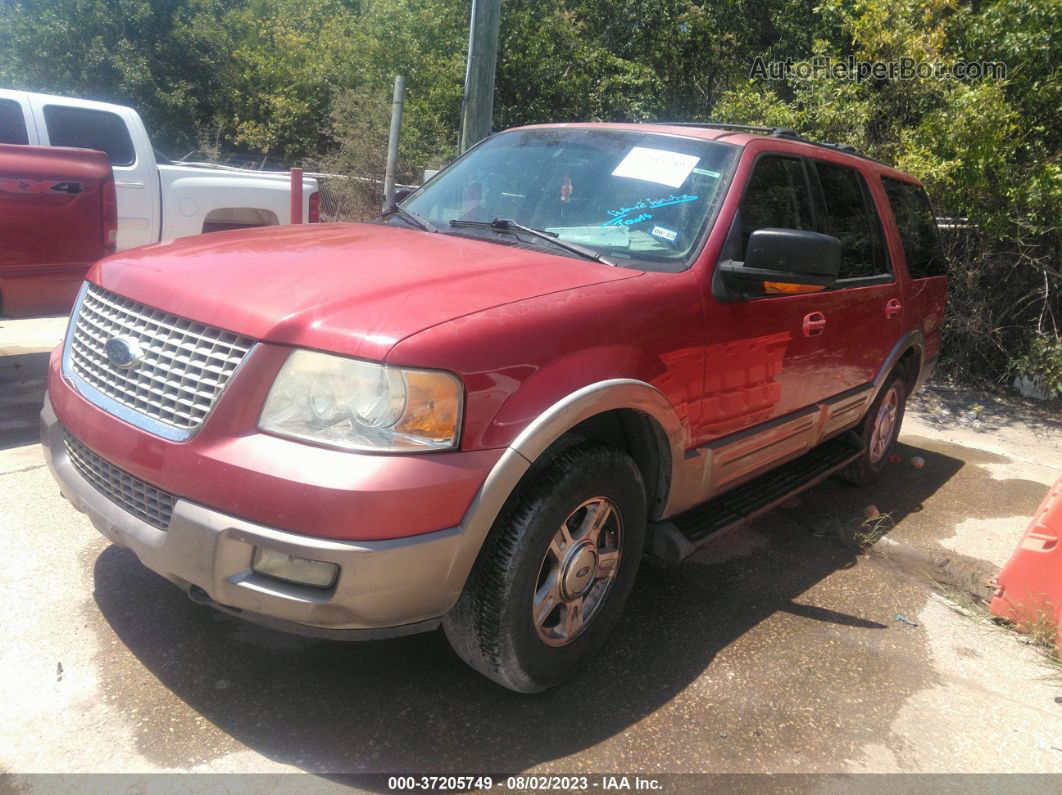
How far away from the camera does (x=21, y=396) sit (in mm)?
5578

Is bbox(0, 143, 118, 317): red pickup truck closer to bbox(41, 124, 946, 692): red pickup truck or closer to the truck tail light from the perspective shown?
the truck tail light

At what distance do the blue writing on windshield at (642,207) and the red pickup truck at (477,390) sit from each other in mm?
13

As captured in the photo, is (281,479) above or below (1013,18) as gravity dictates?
below

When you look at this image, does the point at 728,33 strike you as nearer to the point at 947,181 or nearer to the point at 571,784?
the point at 947,181

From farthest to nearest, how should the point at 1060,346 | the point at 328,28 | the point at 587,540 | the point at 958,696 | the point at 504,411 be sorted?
the point at 328,28 → the point at 1060,346 → the point at 958,696 → the point at 587,540 → the point at 504,411

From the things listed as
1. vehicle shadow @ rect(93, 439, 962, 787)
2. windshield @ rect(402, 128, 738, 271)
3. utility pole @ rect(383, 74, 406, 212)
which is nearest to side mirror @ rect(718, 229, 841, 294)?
windshield @ rect(402, 128, 738, 271)

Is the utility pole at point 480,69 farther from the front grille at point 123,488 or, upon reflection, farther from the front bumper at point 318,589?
the front bumper at point 318,589

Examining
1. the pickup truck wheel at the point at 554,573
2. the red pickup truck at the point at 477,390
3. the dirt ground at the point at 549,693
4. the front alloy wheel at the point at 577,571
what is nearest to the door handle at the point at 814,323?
the red pickup truck at the point at 477,390

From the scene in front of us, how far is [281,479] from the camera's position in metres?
2.19

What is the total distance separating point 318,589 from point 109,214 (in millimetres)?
4182

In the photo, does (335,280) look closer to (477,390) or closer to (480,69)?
(477,390)

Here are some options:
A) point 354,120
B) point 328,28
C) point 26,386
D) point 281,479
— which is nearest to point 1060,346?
point 281,479

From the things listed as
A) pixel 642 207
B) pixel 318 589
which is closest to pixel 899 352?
pixel 642 207

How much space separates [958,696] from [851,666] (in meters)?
0.38
